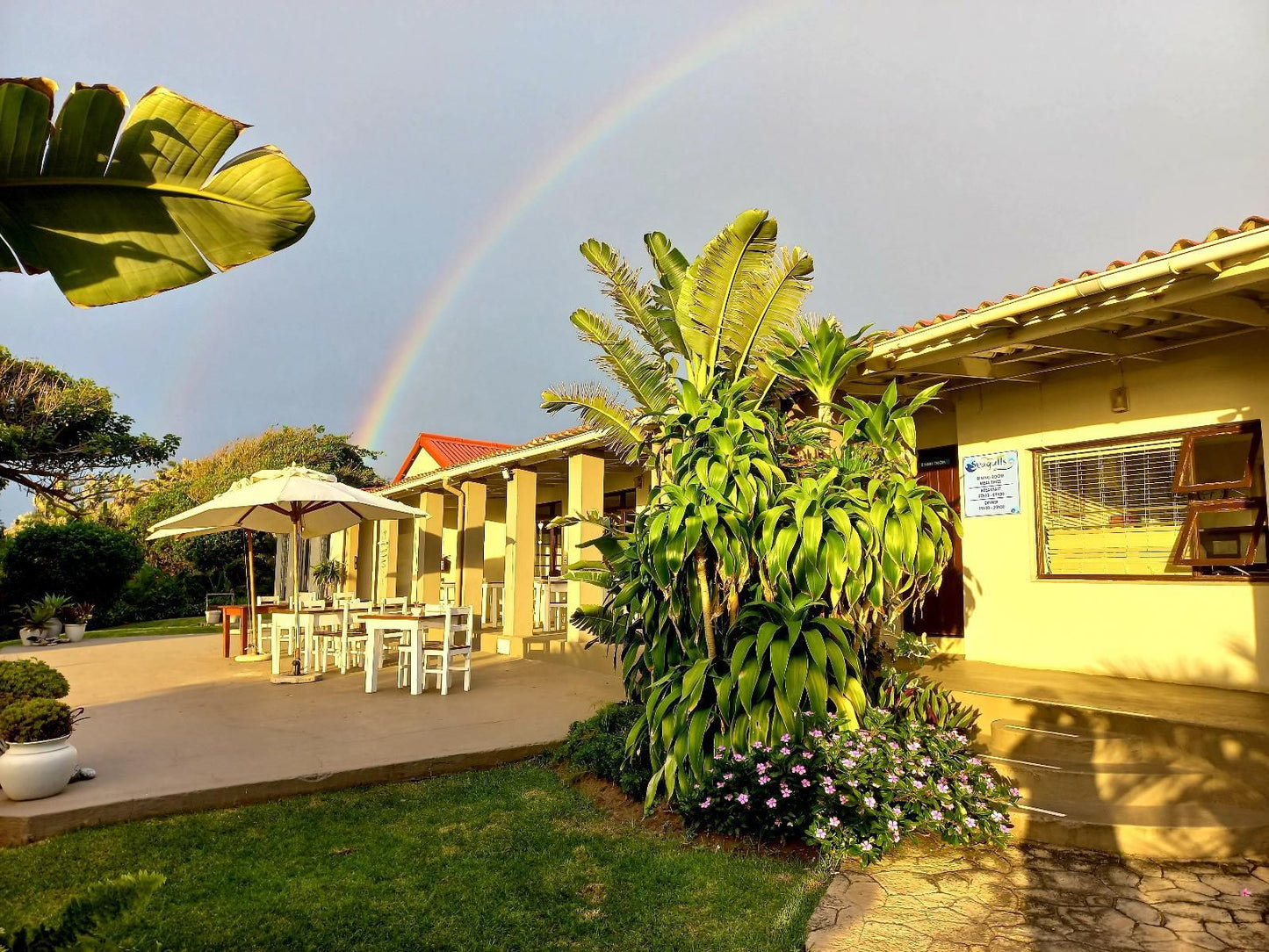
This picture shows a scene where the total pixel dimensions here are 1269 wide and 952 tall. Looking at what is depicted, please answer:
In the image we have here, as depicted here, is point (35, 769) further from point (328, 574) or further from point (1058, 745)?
point (328, 574)

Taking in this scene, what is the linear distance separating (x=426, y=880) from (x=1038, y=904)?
2.80m

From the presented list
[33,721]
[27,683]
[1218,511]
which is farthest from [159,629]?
[1218,511]

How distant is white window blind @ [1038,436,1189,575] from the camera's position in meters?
6.21

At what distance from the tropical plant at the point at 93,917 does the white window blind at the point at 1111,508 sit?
7071 mm

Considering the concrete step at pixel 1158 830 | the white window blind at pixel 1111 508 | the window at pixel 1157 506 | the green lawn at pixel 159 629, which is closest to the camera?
the concrete step at pixel 1158 830

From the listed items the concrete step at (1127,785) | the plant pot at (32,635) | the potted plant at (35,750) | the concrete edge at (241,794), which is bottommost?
the plant pot at (32,635)

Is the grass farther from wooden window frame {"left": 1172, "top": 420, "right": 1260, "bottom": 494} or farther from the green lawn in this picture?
the green lawn

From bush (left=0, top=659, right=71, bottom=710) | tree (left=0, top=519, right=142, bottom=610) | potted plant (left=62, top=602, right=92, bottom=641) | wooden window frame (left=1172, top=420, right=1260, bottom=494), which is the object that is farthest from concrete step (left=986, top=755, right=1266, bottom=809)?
tree (left=0, top=519, right=142, bottom=610)

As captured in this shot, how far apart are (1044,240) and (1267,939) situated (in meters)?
19.5

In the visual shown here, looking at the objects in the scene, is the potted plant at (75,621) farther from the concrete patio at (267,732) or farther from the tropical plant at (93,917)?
the tropical plant at (93,917)

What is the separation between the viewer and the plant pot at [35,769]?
14.1 ft

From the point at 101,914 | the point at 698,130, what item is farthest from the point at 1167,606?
the point at 698,130

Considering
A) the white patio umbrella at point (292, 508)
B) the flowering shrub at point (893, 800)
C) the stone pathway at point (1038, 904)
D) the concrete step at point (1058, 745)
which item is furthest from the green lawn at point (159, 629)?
the stone pathway at point (1038, 904)

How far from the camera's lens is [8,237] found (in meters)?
2.49
